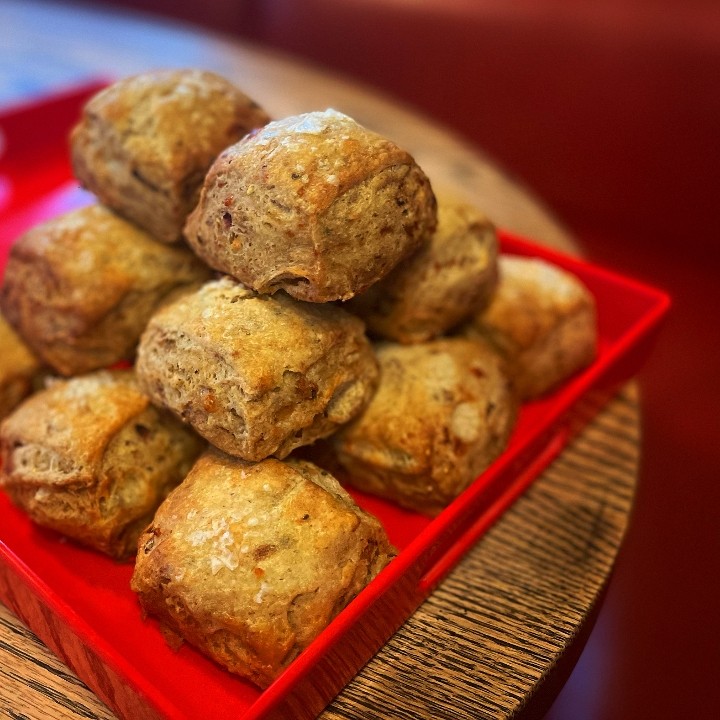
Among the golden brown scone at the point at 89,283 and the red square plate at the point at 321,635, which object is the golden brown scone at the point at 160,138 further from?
the red square plate at the point at 321,635

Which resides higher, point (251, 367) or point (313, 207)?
point (313, 207)

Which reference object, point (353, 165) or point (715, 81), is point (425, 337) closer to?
point (353, 165)

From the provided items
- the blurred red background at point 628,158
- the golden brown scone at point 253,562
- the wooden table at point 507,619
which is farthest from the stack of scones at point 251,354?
the blurred red background at point 628,158

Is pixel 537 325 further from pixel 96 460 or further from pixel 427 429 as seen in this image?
pixel 96 460

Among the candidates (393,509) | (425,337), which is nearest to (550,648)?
(393,509)

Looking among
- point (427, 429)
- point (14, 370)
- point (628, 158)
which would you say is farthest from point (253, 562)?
point (628, 158)

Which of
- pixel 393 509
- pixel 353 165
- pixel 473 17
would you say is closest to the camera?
pixel 353 165
